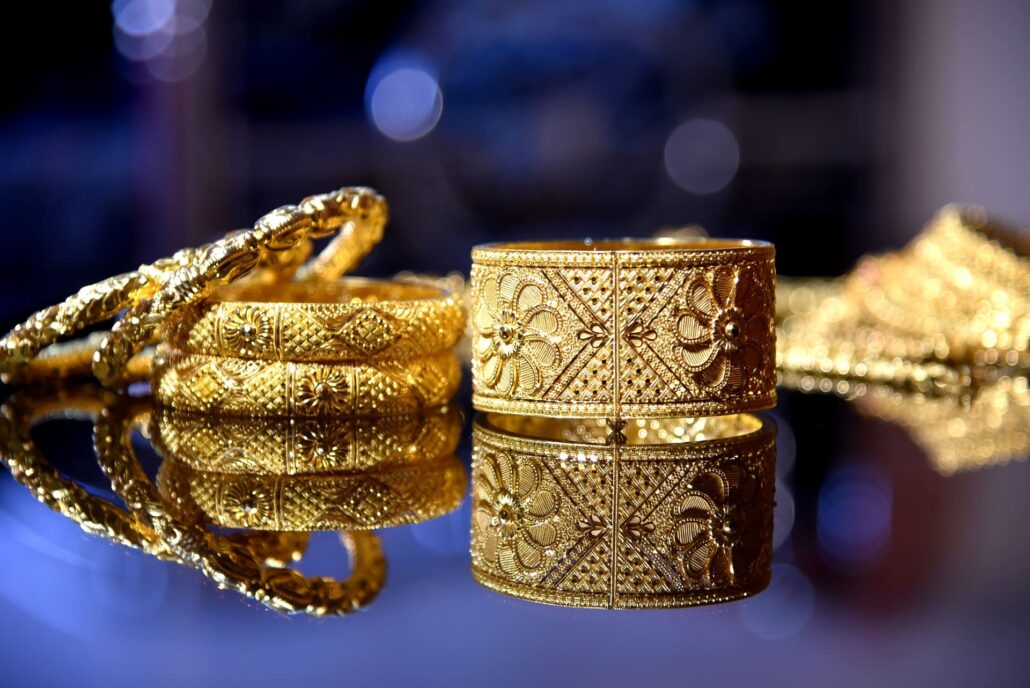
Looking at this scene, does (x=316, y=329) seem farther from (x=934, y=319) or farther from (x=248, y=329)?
(x=934, y=319)

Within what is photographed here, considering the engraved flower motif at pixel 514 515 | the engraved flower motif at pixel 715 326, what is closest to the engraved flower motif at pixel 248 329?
the engraved flower motif at pixel 514 515

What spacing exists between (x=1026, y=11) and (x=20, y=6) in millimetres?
2915

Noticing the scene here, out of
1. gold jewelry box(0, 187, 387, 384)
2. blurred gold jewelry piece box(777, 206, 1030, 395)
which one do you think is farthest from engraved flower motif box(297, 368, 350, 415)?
blurred gold jewelry piece box(777, 206, 1030, 395)

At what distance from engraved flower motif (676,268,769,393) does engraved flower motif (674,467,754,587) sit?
123 millimetres

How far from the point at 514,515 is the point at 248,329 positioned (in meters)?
0.39

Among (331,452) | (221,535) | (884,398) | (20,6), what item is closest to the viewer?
(221,535)

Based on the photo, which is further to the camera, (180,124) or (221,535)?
(180,124)

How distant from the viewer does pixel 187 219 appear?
3867mm

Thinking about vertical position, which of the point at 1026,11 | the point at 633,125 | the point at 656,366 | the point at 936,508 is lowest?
the point at 936,508

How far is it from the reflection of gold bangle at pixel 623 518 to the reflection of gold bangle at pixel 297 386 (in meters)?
0.11

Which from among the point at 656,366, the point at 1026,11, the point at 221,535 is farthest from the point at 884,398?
the point at 1026,11

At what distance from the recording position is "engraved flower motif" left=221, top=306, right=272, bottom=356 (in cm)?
122

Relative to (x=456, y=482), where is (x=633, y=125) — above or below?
above

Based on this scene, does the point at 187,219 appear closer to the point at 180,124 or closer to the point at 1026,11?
the point at 180,124
